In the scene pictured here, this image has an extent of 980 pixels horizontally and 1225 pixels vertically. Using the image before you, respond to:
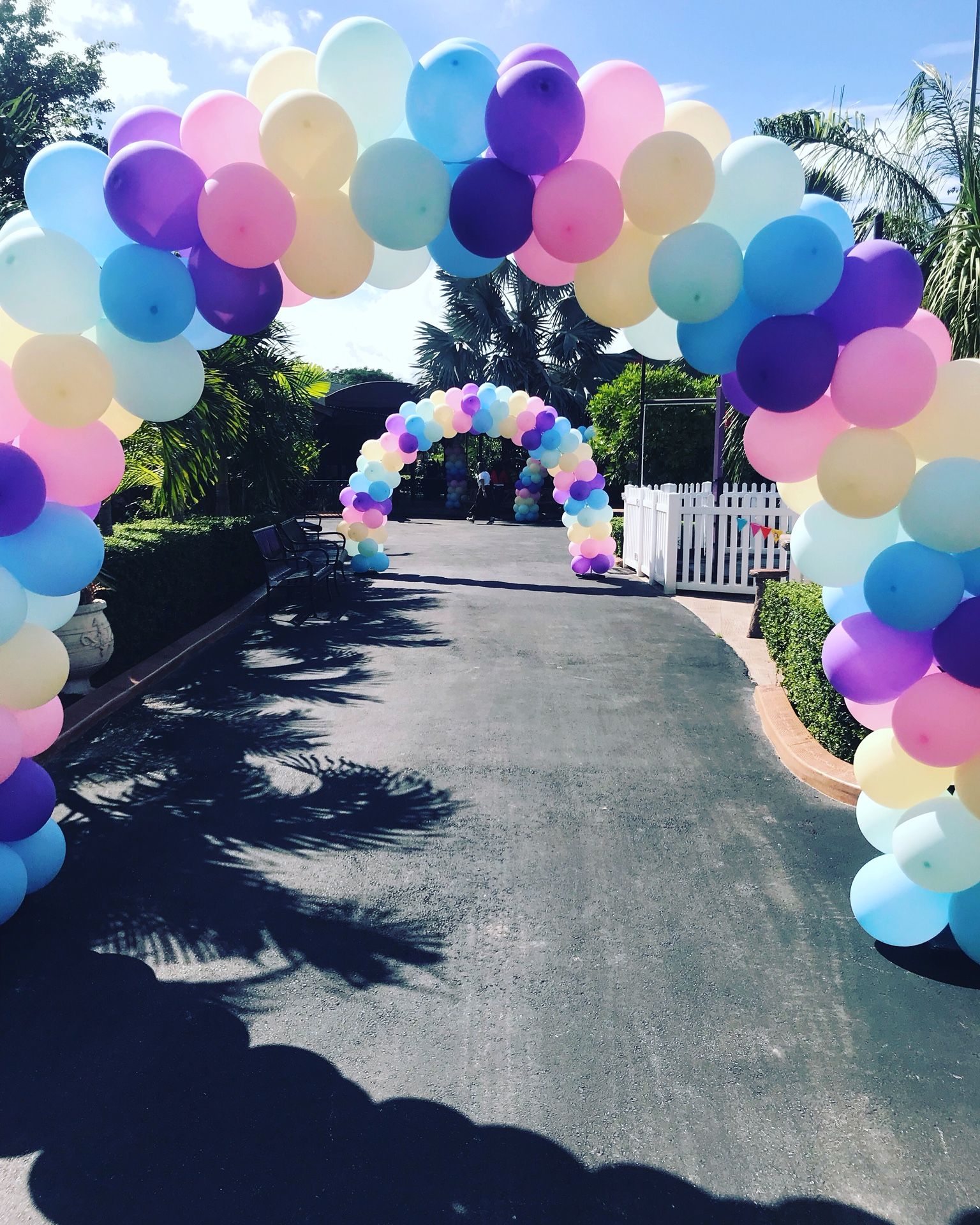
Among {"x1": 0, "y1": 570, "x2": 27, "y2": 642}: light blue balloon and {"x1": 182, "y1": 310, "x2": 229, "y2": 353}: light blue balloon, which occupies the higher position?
{"x1": 182, "y1": 310, "x2": 229, "y2": 353}: light blue balloon

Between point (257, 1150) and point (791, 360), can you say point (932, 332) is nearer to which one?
point (791, 360)

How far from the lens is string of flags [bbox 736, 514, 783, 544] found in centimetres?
1151

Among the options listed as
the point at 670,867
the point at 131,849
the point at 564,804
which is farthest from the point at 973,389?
the point at 131,849

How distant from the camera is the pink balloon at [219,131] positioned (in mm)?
3422

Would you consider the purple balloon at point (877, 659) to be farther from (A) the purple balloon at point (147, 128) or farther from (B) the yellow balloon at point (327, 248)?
(A) the purple balloon at point (147, 128)

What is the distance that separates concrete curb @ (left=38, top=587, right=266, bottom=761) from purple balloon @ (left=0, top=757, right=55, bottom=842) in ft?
7.42

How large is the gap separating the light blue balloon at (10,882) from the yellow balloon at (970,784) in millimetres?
3816

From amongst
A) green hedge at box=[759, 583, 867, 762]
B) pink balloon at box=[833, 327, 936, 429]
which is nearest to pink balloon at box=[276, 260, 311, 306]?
pink balloon at box=[833, 327, 936, 429]

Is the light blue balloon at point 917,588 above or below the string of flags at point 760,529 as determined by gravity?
above

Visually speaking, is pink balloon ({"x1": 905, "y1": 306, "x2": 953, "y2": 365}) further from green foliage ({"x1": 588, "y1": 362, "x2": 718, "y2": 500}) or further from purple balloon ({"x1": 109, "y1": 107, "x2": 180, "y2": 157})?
green foliage ({"x1": 588, "y1": 362, "x2": 718, "y2": 500})

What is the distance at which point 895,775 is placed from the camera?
350 cm

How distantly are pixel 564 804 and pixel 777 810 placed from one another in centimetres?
121

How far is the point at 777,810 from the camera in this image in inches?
201

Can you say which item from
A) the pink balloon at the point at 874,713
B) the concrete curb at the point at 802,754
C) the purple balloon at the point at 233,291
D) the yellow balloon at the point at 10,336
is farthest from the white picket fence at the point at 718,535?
the yellow balloon at the point at 10,336
